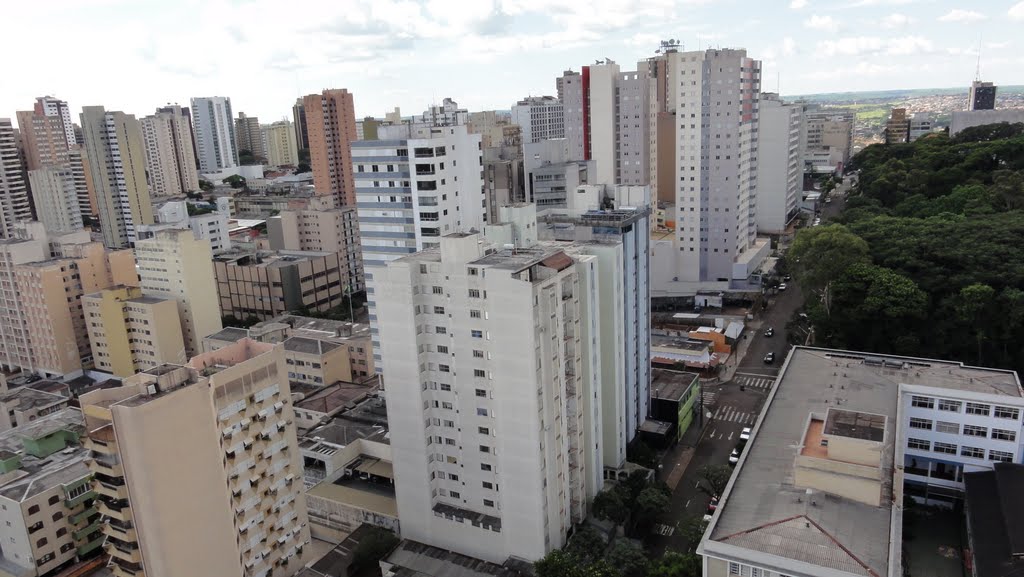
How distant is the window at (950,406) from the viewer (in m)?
34.6

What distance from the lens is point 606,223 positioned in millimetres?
39844

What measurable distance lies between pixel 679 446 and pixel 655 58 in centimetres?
7948

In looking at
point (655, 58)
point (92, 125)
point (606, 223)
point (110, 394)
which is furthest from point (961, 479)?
point (92, 125)

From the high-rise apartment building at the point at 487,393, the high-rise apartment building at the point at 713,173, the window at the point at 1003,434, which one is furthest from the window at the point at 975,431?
the high-rise apartment building at the point at 713,173

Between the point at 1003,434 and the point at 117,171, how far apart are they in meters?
103

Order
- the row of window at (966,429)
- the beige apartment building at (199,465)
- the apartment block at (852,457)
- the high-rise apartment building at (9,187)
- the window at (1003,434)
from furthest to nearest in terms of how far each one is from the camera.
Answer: the high-rise apartment building at (9,187), the row of window at (966,429), the window at (1003,434), the beige apartment building at (199,465), the apartment block at (852,457)

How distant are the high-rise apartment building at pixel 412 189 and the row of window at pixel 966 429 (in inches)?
1106

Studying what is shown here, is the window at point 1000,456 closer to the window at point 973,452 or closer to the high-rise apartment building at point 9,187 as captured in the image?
the window at point 973,452

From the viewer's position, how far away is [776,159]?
95.6 m

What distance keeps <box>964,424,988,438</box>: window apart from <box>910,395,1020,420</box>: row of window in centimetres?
69

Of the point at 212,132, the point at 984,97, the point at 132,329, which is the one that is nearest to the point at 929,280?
the point at 132,329

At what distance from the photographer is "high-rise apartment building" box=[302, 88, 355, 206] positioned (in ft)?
362

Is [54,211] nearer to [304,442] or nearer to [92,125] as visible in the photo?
[92,125]

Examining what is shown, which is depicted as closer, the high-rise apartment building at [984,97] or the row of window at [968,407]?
the row of window at [968,407]
